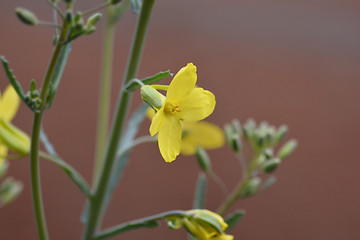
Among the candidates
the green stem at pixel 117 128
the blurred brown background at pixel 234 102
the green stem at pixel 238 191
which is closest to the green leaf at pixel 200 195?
the green stem at pixel 238 191

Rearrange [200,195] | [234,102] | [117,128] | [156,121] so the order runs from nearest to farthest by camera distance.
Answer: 1. [156,121]
2. [117,128]
3. [200,195]
4. [234,102]

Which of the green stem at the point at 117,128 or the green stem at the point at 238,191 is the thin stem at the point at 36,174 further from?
the green stem at the point at 238,191

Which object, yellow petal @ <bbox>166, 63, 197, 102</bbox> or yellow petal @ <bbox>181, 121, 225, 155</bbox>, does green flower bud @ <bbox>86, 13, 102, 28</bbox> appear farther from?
yellow petal @ <bbox>181, 121, 225, 155</bbox>

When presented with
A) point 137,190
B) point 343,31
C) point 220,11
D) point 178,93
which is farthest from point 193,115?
point 343,31

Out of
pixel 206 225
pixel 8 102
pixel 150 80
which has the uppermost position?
pixel 8 102

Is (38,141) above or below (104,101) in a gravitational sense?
below

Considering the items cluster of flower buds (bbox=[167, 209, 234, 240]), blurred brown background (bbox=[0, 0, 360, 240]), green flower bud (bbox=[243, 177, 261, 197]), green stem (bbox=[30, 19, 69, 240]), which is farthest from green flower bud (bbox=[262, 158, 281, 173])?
blurred brown background (bbox=[0, 0, 360, 240])

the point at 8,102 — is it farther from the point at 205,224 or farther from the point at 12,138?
the point at 205,224

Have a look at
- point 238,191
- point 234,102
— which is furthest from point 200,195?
point 234,102
